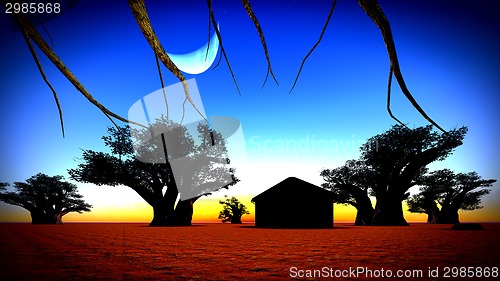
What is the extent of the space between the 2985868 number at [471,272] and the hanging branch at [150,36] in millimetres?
4551

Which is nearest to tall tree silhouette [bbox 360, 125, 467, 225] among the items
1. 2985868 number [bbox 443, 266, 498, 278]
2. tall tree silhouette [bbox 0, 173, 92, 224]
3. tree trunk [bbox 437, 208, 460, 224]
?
tree trunk [bbox 437, 208, 460, 224]

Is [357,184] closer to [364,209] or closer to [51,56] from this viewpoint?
[364,209]

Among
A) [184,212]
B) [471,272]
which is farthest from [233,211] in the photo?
[471,272]

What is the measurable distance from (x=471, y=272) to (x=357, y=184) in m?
A: 25.5

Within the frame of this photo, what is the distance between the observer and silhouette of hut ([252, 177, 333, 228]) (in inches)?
753

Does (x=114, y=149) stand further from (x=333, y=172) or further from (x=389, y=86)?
(x=389, y=86)

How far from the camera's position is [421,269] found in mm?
4094

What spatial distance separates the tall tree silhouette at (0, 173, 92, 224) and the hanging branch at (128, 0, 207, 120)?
40.3 meters

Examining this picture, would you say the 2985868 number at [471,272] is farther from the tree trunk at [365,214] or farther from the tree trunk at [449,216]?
the tree trunk at [449,216]

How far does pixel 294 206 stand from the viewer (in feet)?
63.2

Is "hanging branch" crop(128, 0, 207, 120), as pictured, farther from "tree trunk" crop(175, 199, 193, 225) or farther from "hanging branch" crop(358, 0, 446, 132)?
"tree trunk" crop(175, 199, 193, 225)

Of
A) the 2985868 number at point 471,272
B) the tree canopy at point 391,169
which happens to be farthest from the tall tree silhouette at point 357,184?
the 2985868 number at point 471,272

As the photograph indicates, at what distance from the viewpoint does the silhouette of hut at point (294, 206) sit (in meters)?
19.1

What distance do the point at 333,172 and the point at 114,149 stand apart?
829 inches
